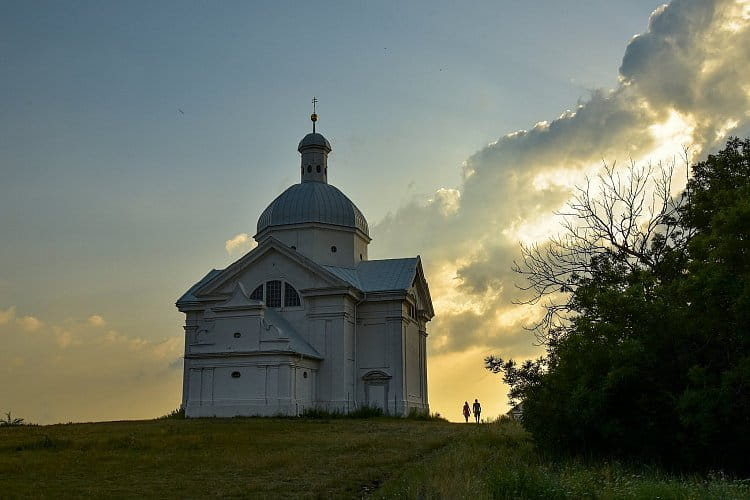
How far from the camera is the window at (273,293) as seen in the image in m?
46.0

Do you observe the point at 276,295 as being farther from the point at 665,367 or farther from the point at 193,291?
the point at 665,367

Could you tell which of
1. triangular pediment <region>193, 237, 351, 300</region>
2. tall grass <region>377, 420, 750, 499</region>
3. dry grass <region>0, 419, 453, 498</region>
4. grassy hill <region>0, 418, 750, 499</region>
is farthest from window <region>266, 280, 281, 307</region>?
tall grass <region>377, 420, 750, 499</region>

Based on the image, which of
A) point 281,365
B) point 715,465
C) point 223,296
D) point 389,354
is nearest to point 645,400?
point 715,465

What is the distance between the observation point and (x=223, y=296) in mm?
46812

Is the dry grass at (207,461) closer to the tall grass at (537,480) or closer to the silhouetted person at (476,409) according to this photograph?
the tall grass at (537,480)

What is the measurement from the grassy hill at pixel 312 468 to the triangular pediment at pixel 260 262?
16.7m

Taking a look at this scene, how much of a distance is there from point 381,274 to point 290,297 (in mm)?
5839

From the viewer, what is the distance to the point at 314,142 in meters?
53.8

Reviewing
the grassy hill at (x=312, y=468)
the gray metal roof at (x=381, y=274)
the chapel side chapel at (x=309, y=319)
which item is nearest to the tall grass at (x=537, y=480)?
the grassy hill at (x=312, y=468)

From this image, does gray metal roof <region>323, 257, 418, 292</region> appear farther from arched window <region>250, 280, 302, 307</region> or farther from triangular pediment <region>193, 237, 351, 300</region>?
arched window <region>250, 280, 302, 307</region>

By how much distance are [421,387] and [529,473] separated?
3533cm

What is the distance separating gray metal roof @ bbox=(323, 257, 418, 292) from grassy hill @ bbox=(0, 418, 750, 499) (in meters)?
18.5

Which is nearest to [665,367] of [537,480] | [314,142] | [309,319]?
[537,480]

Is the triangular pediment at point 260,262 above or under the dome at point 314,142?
under
